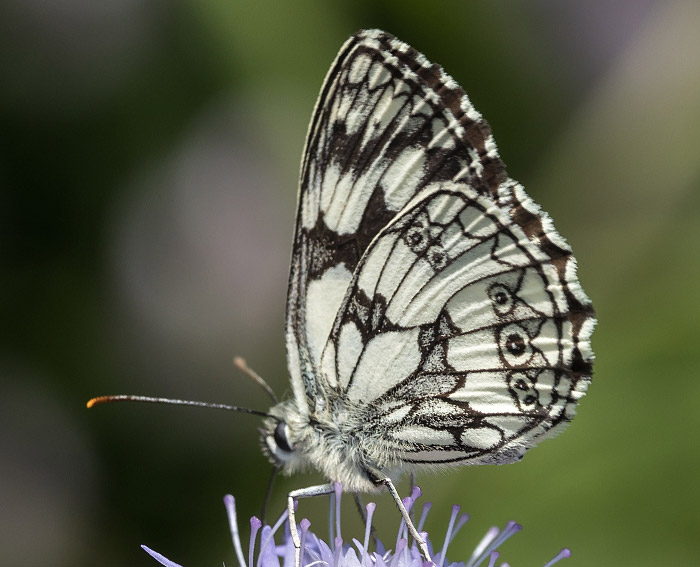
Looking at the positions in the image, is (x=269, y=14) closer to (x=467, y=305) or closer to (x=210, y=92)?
(x=210, y=92)

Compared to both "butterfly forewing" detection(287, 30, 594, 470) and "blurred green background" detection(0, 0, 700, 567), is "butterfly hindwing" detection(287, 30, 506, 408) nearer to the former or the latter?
"butterfly forewing" detection(287, 30, 594, 470)

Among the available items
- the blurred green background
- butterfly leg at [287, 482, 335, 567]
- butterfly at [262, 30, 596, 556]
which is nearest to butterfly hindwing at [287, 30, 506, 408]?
butterfly at [262, 30, 596, 556]

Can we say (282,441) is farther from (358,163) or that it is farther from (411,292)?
(358,163)

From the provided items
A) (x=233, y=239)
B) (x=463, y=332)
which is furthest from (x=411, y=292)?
(x=233, y=239)

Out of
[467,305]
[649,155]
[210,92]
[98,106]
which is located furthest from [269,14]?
[467,305]

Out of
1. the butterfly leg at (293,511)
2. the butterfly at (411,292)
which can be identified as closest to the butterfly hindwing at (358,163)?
the butterfly at (411,292)

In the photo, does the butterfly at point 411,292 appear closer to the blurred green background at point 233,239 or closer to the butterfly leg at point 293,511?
the butterfly leg at point 293,511

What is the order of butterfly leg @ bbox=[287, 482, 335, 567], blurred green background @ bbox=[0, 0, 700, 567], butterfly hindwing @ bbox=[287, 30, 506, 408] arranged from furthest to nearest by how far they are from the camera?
blurred green background @ bbox=[0, 0, 700, 567]
butterfly hindwing @ bbox=[287, 30, 506, 408]
butterfly leg @ bbox=[287, 482, 335, 567]
